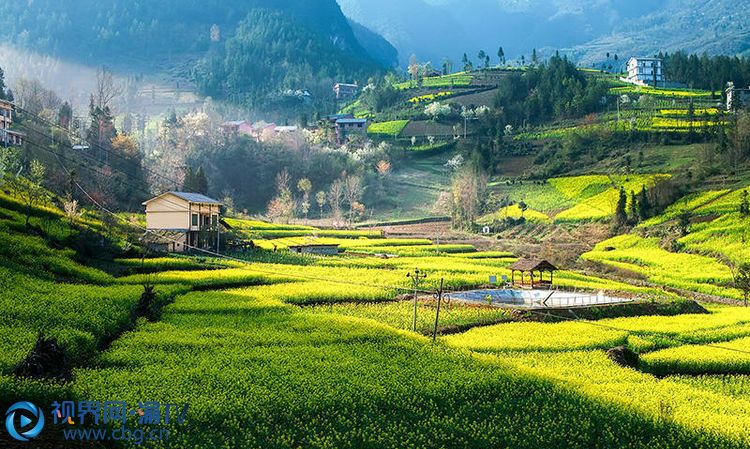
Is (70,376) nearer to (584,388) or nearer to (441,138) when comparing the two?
(584,388)

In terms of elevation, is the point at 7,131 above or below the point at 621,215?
above

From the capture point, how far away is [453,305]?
37.9 m

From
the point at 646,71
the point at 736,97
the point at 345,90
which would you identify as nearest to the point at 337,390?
the point at 736,97

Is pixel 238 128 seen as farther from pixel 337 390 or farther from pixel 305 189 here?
pixel 337 390

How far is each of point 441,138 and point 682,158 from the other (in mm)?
46203

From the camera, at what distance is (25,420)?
1750 centimetres

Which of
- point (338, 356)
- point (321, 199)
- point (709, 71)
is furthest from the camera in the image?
point (709, 71)

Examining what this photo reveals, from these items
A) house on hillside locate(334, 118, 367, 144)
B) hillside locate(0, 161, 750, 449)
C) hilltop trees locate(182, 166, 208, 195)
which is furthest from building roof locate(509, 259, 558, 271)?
house on hillside locate(334, 118, 367, 144)

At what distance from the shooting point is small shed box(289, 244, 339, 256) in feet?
197

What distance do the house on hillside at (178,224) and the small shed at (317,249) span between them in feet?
31.6

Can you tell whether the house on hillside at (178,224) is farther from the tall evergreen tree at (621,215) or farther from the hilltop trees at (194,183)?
the tall evergreen tree at (621,215)

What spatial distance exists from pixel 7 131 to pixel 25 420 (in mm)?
54391

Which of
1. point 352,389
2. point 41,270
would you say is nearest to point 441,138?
point 41,270

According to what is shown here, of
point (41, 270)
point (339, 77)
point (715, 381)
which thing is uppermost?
point (339, 77)
